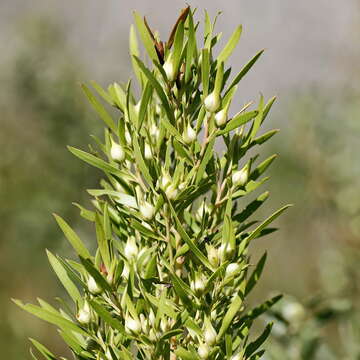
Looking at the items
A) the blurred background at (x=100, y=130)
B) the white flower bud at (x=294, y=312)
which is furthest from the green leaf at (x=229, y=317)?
the blurred background at (x=100, y=130)

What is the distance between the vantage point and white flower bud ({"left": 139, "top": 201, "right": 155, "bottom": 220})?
466 mm

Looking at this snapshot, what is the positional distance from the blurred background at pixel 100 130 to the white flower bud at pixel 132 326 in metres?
1.08

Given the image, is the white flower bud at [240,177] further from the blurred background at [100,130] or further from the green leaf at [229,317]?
the blurred background at [100,130]

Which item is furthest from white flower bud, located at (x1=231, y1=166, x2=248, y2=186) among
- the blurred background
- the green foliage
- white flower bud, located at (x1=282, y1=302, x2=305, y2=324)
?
the blurred background

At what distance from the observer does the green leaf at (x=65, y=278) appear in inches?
18.5

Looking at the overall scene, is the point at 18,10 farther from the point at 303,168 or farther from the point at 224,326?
the point at 224,326

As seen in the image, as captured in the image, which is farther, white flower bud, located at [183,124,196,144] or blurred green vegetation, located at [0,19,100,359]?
blurred green vegetation, located at [0,19,100,359]

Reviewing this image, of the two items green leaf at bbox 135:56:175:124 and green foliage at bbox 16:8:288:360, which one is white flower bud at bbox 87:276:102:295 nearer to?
green foliage at bbox 16:8:288:360

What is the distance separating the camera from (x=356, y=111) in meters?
1.44

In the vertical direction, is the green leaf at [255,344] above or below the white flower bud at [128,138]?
below

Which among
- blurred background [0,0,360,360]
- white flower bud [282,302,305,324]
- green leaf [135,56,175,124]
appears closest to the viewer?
green leaf [135,56,175,124]

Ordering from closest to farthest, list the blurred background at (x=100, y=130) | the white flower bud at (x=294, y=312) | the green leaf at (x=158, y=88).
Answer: the green leaf at (x=158, y=88), the white flower bud at (x=294, y=312), the blurred background at (x=100, y=130)

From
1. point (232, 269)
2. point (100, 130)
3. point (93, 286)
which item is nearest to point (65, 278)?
point (93, 286)

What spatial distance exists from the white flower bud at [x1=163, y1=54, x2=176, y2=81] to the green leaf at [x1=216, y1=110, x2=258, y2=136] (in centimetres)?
6
